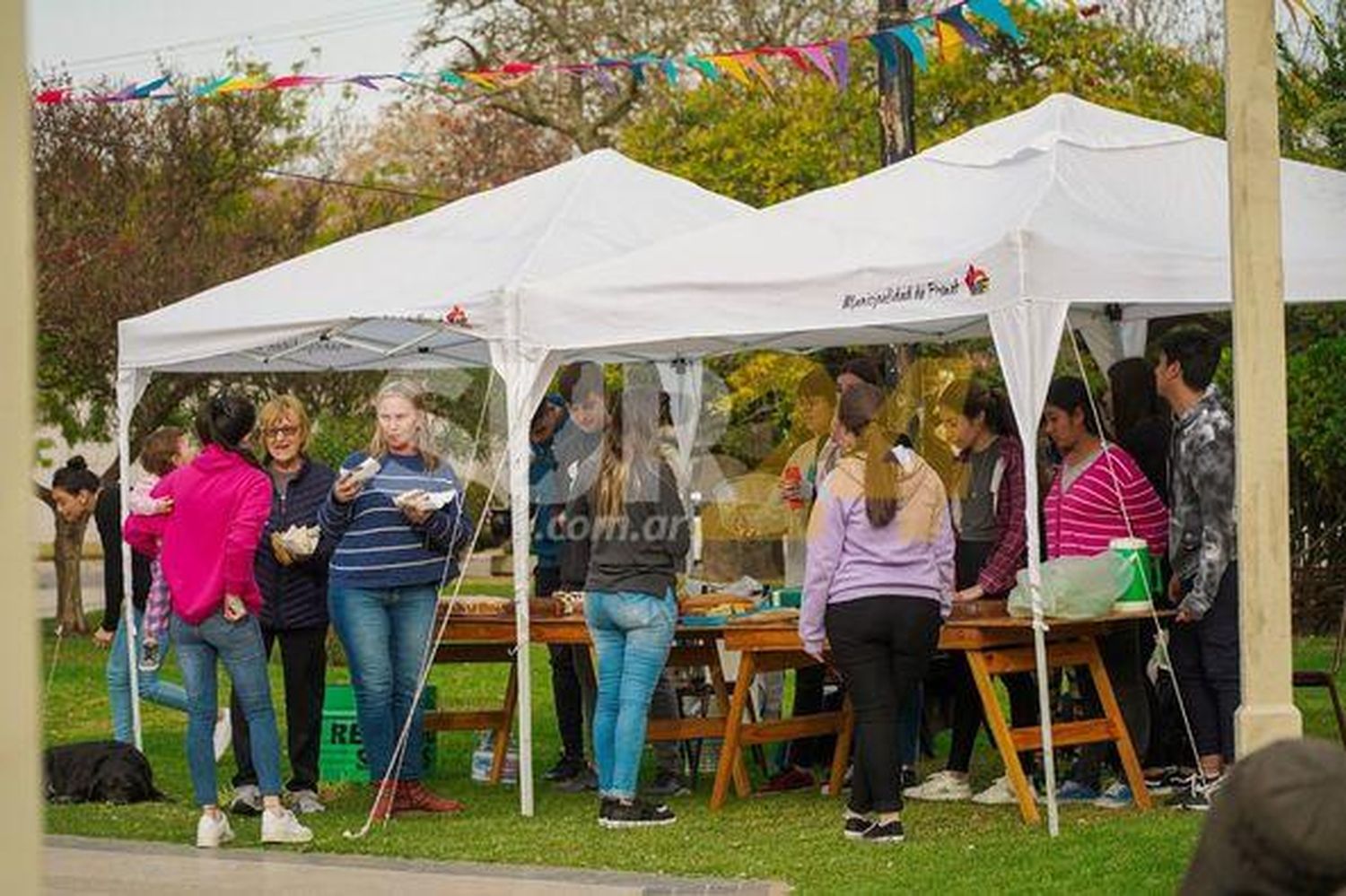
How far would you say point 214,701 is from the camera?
11367mm

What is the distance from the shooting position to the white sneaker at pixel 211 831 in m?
11.3

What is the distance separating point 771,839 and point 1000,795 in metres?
1.43

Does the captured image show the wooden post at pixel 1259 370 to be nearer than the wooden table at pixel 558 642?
Yes

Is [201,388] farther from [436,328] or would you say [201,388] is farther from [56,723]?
[436,328]

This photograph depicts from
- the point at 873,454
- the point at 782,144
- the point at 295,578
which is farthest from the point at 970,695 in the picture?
the point at 782,144

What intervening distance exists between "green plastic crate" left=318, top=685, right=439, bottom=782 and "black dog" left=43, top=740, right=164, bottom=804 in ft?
3.13

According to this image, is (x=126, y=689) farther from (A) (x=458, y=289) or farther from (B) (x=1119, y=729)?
(B) (x=1119, y=729)

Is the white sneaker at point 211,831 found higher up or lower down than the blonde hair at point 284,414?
lower down

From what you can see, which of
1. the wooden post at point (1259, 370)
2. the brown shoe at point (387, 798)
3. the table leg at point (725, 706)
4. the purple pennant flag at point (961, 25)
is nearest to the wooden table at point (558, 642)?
the table leg at point (725, 706)

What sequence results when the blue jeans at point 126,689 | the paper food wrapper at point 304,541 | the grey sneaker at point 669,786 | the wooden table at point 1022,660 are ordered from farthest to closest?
the blue jeans at point 126,689 → the grey sneaker at point 669,786 → the paper food wrapper at point 304,541 → the wooden table at point 1022,660

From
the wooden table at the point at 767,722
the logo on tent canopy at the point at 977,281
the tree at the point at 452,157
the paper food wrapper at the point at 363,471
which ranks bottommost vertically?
the wooden table at the point at 767,722

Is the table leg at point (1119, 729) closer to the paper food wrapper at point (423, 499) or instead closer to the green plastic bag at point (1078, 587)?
the green plastic bag at point (1078, 587)

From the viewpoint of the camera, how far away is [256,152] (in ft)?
116

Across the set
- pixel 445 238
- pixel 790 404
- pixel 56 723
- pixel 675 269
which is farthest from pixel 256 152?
pixel 675 269
